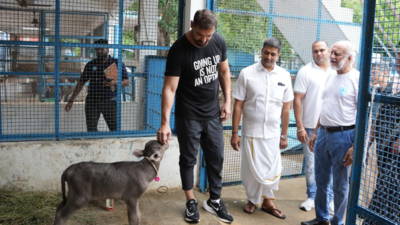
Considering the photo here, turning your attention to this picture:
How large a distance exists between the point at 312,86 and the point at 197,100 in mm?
1539

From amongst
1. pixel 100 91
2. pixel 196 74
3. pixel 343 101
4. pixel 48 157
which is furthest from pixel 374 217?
pixel 100 91

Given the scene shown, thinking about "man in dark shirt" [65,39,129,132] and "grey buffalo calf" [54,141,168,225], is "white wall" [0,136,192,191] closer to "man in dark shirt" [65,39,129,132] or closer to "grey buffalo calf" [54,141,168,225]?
"man in dark shirt" [65,39,129,132]

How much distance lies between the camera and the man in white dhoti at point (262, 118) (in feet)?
13.5

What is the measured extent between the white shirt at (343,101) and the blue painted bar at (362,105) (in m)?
0.96

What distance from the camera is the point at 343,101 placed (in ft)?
11.7

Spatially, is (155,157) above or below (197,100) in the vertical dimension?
below

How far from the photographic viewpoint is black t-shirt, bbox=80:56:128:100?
504 centimetres

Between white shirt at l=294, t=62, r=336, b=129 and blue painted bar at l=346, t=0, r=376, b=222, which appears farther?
white shirt at l=294, t=62, r=336, b=129

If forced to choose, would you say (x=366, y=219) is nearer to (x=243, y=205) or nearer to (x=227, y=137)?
(x=243, y=205)

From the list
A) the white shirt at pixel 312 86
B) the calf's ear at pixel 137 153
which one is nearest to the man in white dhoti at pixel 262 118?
the white shirt at pixel 312 86

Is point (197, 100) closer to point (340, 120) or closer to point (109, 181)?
point (109, 181)

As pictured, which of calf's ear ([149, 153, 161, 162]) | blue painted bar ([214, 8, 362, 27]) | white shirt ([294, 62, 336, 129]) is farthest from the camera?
blue painted bar ([214, 8, 362, 27])

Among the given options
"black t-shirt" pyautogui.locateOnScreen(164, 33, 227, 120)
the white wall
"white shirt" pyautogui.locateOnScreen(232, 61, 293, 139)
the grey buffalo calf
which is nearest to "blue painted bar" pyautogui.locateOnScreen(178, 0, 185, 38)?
"black t-shirt" pyautogui.locateOnScreen(164, 33, 227, 120)

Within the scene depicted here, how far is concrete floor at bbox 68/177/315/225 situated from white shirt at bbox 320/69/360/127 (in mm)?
1413
